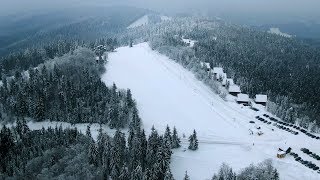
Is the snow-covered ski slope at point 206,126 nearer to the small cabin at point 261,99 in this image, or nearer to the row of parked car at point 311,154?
the row of parked car at point 311,154

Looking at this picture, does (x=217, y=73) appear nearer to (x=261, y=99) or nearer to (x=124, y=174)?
(x=261, y=99)

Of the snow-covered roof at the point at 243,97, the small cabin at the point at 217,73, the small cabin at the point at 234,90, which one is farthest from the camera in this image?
the small cabin at the point at 217,73

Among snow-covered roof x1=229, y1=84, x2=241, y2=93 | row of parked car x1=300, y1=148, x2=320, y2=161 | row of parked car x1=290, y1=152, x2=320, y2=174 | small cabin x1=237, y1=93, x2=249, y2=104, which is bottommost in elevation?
row of parked car x1=290, y1=152, x2=320, y2=174

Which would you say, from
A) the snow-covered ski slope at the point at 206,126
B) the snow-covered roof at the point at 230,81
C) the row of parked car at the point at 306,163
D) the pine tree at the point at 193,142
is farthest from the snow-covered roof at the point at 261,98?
the pine tree at the point at 193,142

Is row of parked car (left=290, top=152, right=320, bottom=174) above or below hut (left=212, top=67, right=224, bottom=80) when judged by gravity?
below

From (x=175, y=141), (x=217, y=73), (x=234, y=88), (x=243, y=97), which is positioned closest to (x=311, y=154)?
(x=175, y=141)

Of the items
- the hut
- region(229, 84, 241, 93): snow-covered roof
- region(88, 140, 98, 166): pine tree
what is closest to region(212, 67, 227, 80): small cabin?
the hut

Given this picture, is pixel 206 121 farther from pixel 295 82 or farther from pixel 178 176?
pixel 295 82

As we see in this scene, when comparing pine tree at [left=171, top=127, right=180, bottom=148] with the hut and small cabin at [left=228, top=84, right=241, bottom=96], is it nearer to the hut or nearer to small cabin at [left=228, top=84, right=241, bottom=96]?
small cabin at [left=228, top=84, right=241, bottom=96]

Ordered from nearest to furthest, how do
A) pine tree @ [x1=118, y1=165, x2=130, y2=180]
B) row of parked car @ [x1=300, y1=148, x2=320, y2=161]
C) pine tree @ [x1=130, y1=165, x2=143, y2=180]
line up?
pine tree @ [x1=118, y1=165, x2=130, y2=180] → pine tree @ [x1=130, y1=165, x2=143, y2=180] → row of parked car @ [x1=300, y1=148, x2=320, y2=161]
